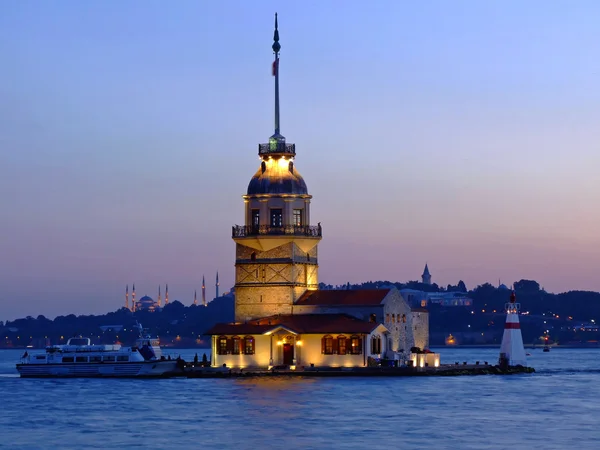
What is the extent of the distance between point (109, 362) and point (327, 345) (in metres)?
15.2

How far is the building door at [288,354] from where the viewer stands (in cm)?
8981

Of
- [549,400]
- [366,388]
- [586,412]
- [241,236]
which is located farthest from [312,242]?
[586,412]

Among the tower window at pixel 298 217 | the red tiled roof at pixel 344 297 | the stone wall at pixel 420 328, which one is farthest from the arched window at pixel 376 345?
the tower window at pixel 298 217

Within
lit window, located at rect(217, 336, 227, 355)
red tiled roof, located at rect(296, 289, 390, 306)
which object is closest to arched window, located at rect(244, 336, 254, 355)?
lit window, located at rect(217, 336, 227, 355)

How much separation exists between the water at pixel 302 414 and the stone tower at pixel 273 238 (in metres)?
7.70

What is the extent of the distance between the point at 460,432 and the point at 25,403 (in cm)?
2782

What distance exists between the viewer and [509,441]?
183ft

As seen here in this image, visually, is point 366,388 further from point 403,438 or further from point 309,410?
point 403,438

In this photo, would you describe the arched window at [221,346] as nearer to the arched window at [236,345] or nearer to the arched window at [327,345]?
the arched window at [236,345]

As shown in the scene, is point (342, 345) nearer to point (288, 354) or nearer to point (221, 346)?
point (288, 354)

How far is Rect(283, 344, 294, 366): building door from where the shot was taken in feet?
295

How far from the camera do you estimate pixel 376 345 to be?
89.6 metres

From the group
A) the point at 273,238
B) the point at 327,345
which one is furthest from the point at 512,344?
the point at 273,238

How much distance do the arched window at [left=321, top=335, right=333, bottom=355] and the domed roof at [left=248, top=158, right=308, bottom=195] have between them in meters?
11.0
